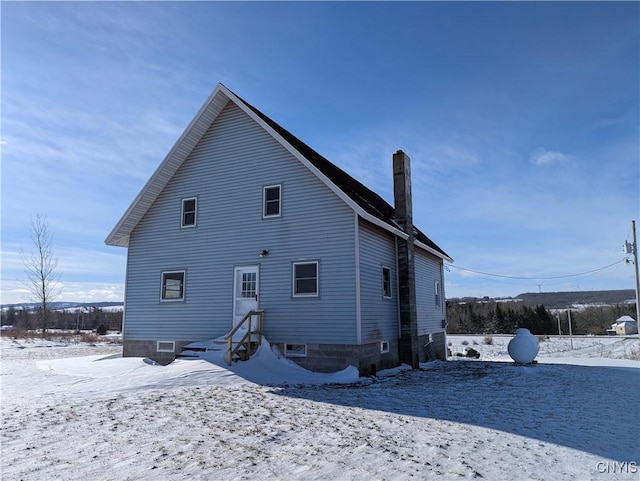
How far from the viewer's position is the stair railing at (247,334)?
12273 millimetres

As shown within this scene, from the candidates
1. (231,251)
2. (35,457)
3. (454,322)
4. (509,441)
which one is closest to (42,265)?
(231,251)

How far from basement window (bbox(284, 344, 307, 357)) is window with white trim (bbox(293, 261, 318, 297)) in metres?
1.51

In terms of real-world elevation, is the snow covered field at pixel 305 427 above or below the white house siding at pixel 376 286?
below

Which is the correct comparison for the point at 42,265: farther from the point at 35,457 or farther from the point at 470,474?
the point at 470,474

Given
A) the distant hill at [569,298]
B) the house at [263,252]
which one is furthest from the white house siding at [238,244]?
the distant hill at [569,298]

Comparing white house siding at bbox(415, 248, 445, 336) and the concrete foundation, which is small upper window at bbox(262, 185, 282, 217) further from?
white house siding at bbox(415, 248, 445, 336)

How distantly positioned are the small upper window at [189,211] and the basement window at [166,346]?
416cm

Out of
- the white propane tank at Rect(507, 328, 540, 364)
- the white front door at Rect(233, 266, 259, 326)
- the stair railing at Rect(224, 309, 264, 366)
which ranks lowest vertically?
the white propane tank at Rect(507, 328, 540, 364)

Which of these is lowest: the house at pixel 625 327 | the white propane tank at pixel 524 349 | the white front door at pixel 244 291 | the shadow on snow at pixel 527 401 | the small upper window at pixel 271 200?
the house at pixel 625 327

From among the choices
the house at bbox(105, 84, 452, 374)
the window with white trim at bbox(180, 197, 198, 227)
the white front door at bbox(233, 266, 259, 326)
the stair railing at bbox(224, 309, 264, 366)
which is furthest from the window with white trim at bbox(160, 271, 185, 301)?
the stair railing at bbox(224, 309, 264, 366)

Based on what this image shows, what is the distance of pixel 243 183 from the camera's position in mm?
15172

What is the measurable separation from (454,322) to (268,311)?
67710mm

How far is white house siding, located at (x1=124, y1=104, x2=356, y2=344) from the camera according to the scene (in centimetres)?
1330

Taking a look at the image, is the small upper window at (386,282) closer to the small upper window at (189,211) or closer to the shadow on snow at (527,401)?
the shadow on snow at (527,401)
